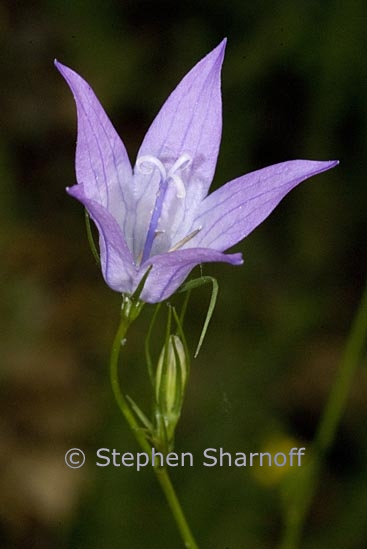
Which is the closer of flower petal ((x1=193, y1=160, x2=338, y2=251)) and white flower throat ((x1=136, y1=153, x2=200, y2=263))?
flower petal ((x1=193, y1=160, x2=338, y2=251))

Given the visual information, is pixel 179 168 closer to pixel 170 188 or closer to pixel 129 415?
pixel 170 188

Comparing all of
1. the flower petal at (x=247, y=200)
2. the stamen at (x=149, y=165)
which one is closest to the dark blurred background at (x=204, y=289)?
the stamen at (x=149, y=165)

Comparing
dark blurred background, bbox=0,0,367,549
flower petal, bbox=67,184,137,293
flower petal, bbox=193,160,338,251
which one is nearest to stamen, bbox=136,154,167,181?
flower petal, bbox=193,160,338,251

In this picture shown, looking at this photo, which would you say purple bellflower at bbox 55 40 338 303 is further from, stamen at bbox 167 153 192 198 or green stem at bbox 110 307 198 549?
green stem at bbox 110 307 198 549

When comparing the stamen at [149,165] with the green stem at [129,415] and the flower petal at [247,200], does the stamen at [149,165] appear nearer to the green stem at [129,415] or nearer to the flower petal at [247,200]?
the flower petal at [247,200]

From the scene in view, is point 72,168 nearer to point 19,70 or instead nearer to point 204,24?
point 19,70

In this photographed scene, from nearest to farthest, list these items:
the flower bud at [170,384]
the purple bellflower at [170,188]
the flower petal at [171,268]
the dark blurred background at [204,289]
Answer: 1. the flower petal at [171,268]
2. the purple bellflower at [170,188]
3. the flower bud at [170,384]
4. the dark blurred background at [204,289]
